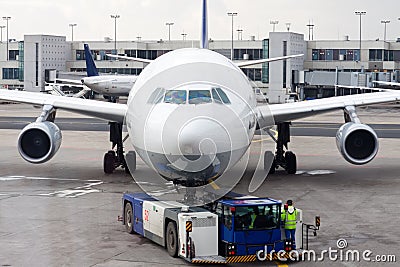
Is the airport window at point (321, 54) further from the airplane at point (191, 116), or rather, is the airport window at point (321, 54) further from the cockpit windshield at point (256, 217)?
the cockpit windshield at point (256, 217)

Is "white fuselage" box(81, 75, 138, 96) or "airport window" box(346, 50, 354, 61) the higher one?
"airport window" box(346, 50, 354, 61)

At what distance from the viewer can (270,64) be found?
107312 mm

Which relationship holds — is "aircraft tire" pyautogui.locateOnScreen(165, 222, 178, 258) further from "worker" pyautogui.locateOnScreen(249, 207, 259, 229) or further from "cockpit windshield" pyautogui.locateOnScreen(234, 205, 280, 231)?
"worker" pyautogui.locateOnScreen(249, 207, 259, 229)

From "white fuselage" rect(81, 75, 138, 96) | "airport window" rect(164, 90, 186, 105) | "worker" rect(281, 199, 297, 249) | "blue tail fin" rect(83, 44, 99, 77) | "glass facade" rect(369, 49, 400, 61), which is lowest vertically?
"worker" rect(281, 199, 297, 249)

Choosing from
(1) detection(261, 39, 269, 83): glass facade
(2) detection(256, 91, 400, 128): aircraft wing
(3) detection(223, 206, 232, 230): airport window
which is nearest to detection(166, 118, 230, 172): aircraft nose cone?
(3) detection(223, 206, 232, 230): airport window

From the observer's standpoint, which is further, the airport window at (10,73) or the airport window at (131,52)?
the airport window at (10,73)

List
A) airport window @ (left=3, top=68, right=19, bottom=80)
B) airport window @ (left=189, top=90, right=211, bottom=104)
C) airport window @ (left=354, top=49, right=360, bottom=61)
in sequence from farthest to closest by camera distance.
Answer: airport window @ (left=3, top=68, right=19, bottom=80) → airport window @ (left=354, top=49, right=360, bottom=61) → airport window @ (left=189, top=90, right=211, bottom=104)

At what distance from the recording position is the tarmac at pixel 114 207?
16853 millimetres

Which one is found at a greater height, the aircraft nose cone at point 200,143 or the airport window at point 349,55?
the airport window at point 349,55

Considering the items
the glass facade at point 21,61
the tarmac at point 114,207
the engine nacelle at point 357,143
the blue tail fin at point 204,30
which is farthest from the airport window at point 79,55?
the engine nacelle at point 357,143

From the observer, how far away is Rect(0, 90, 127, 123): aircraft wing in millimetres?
27141

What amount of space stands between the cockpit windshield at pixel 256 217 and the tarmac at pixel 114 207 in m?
0.82

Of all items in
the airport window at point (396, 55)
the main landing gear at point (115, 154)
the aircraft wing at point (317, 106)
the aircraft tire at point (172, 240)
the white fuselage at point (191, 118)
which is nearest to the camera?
the white fuselage at point (191, 118)

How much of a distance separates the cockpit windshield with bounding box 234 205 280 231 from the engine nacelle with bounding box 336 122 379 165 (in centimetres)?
1032
